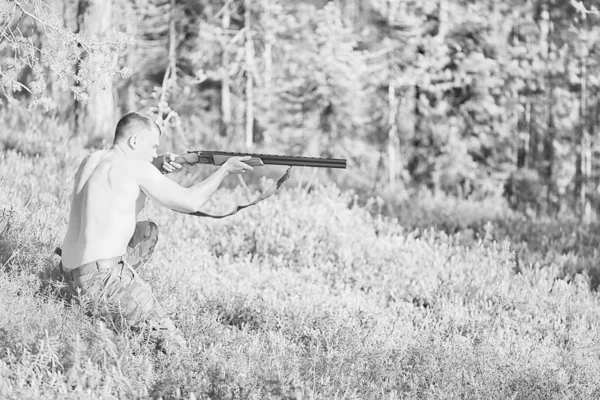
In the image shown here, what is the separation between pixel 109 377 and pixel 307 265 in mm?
4647

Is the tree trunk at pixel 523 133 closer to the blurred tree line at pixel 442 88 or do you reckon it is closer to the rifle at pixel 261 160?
the blurred tree line at pixel 442 88

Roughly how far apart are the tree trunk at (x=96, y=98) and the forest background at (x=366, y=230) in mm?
33

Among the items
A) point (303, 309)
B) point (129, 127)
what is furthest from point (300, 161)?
point (303, 309)

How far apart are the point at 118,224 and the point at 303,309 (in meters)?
2.13

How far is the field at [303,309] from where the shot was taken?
482 cm

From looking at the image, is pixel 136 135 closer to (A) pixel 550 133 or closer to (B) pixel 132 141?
(B) pixel 132 141

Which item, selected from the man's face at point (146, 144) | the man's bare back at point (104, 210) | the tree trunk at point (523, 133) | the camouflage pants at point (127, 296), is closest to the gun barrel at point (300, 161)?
the man's face at point (146, 144)

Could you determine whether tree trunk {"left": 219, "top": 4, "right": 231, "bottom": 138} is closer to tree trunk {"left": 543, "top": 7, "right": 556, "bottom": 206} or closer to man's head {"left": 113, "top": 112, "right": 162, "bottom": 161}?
tree trunk {"left": 543, "top": 7, "right": 556, "bottom": 206}

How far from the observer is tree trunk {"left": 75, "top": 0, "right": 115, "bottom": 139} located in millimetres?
12789

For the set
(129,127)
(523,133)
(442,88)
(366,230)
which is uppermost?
(442,88)

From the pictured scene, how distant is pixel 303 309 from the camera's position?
6.88 meters

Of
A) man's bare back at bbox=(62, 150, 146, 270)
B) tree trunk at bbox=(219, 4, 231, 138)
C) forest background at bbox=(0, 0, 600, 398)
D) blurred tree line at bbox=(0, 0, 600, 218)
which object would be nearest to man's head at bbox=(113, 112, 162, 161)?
man's bare back at bbox=(62, 150, 146, 270)

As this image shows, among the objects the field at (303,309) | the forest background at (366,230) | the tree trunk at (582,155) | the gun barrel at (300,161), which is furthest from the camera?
the tree trunk at (582,155)

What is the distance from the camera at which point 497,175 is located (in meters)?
22.8
